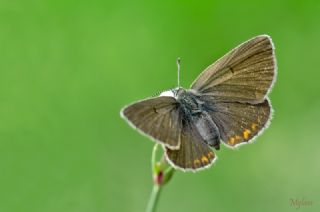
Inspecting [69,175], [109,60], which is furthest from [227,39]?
[69,175]

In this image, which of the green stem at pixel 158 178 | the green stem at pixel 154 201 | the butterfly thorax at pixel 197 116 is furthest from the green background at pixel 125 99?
the green stem at pixel 154 201

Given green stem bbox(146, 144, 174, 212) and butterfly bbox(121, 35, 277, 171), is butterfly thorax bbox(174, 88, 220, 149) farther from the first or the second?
green stem bbox(146, 144, 174, 212)

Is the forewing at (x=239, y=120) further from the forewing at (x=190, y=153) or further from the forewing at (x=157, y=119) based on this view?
the forewing at (x=157, y=119)

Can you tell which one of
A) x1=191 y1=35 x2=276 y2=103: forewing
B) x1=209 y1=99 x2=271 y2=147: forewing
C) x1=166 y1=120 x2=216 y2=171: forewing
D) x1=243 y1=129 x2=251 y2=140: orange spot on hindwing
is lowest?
x1=166 y1=120 x2=216 y2=171: forewing

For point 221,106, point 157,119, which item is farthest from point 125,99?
point 157,119

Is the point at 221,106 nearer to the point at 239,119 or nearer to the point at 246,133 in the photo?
the point at 239,119

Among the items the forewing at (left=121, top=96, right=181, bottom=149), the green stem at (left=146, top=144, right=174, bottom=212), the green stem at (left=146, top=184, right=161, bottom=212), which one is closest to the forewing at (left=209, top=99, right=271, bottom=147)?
the forewing at (left=121, top=96, right=181, bottom=149)
